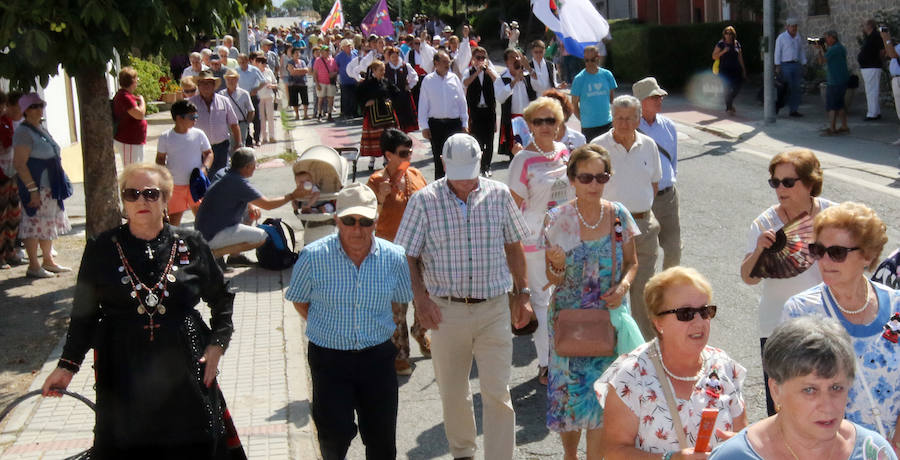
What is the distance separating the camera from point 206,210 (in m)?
9.88

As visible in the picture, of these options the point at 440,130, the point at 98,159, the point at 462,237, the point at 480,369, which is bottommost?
the point at 480,369

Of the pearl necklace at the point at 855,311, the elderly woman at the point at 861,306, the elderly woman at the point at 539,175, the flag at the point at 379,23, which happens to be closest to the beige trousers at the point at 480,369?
the elderly woman at the point at 539,175

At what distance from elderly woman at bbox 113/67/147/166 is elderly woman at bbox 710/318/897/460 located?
32.7 ft

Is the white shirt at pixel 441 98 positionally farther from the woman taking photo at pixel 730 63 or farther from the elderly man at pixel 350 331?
the woman taking photo at pixel 730 63

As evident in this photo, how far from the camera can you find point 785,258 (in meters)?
5.27

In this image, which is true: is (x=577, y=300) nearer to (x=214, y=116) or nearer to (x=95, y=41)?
(x=95, y=41)

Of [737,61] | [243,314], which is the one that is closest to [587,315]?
[243,314]

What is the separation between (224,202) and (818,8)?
20242 mm

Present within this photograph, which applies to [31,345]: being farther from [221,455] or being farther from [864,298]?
[864,298]

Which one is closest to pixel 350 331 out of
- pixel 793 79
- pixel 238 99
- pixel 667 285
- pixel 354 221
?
pixel 354 221

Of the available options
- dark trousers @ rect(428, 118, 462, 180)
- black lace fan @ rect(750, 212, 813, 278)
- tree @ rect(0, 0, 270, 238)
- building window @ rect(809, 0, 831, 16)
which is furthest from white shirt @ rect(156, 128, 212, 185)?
building window @ rect(809, 0, 831, 16)

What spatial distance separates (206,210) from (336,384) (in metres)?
4.88

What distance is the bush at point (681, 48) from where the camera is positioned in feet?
88.2

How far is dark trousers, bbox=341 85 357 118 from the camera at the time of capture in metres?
25.5
